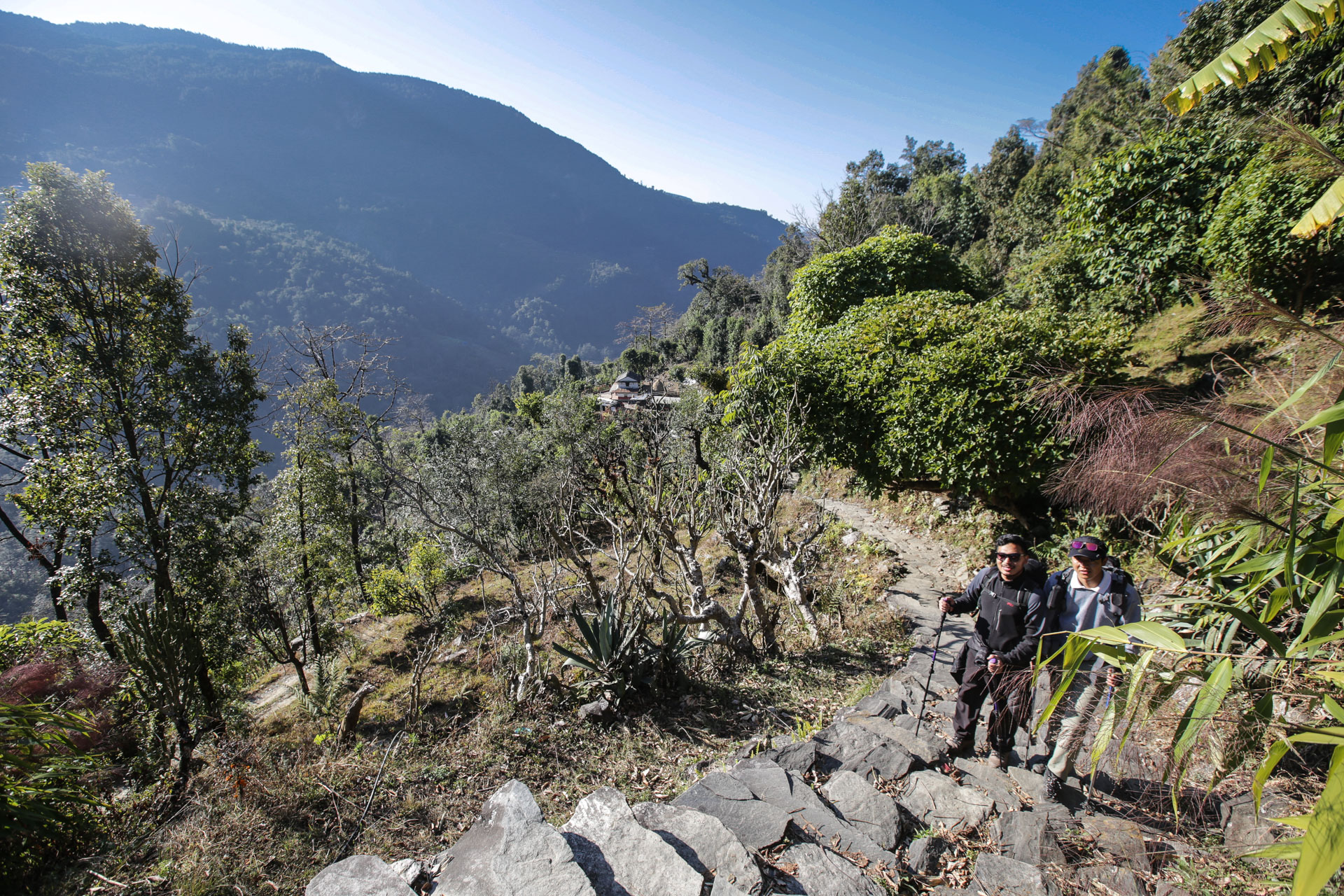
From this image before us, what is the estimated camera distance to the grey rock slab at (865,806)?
2750mm

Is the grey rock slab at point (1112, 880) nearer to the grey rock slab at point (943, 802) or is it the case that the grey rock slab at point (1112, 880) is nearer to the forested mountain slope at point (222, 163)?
the grey rock slab at point (943, 802)

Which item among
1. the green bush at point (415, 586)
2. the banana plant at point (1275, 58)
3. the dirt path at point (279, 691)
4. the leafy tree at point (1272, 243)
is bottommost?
the dirt path at point (279, 691)

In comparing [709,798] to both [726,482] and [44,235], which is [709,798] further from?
[44,235]

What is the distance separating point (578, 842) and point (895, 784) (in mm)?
1940

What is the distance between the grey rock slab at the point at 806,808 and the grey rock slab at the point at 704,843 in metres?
0.43

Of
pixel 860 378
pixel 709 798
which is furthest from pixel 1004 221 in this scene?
pixel 709 798

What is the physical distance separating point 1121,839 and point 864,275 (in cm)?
1164

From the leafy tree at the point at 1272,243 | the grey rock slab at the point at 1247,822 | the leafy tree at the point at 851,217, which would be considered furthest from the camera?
the leafy tree at the point at 851,217

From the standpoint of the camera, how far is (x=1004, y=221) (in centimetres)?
2134

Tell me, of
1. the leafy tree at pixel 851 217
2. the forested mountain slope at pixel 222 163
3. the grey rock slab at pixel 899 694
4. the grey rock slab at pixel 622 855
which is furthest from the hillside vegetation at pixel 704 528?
the forested mountain slope at pixel 222 163

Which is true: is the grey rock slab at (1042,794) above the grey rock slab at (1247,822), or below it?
below

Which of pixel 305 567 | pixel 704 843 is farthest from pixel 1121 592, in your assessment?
pixel 305 567

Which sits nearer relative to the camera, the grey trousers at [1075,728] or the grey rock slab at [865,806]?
the grey rock slab at [865,806]

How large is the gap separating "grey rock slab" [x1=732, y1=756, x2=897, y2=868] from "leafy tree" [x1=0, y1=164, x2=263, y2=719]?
6.93m
